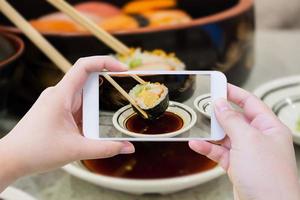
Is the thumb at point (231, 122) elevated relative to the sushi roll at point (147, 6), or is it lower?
lower

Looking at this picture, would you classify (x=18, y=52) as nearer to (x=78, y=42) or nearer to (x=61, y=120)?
(x=78, y=42)

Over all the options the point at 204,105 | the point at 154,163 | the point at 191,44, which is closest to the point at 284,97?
the point at 191,44

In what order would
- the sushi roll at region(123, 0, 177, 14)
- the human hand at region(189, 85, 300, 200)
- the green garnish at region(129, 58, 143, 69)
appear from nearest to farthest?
the human hand at region(189, 85, 300, 200) → the green garnish at region(129, 58, 143, 69) → the sushi roll at region(123, 0, 177, 14)

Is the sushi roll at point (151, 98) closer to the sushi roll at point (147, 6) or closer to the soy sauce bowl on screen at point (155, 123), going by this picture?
the soy sauce bowl on screen at point (155, 123)

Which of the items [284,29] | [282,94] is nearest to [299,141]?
[282,94]

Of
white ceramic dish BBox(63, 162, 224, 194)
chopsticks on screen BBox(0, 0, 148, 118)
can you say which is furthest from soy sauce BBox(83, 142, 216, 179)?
chopsticks on screen BBox(0, 0, 148, 118)

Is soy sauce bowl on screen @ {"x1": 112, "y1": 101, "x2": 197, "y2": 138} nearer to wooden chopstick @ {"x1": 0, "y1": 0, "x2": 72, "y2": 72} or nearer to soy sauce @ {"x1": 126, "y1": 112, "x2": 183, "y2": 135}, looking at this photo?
soy sauce @ {"x1": 126, "y1": 112, "x2": 183, "y2": 135}

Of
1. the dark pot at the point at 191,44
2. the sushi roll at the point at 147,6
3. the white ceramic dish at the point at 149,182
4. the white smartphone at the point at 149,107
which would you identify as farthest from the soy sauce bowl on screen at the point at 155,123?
the sushi roll at the point at 147,6
